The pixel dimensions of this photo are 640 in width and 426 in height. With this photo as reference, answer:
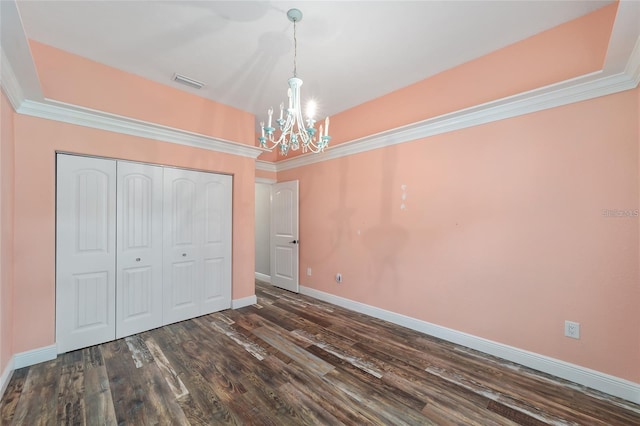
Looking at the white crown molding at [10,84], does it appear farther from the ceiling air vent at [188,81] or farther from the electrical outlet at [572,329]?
the electrical outlet at [572,329]

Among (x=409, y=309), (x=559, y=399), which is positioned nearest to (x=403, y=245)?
(x=409, y=309)

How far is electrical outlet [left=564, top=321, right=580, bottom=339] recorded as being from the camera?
2168mm

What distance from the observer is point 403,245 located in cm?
330

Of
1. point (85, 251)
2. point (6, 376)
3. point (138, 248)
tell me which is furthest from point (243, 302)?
point (6, 376)

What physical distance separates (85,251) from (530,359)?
4.60 m

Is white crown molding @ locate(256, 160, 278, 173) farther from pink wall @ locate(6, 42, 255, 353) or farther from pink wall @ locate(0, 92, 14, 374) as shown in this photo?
pink wall @ locate(0, 92, 14, 374)

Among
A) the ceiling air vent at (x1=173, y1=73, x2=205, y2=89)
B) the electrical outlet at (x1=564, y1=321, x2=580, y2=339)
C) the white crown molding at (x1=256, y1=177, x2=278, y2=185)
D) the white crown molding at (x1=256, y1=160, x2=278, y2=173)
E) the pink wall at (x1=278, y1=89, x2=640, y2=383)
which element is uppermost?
the ceiling air vent at (x1=173, y1=73, x2=205, y2=89)

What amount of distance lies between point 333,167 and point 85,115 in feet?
10.2

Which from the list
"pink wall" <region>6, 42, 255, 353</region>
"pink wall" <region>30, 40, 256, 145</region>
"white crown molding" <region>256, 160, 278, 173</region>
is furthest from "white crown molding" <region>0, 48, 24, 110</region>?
"white crown molding" <region>256, 160, 278, 173</region>

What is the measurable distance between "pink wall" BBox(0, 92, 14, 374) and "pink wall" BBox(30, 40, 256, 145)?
1.85ft

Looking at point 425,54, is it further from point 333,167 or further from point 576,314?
point 576,314

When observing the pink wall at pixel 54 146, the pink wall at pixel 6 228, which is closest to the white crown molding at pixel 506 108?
the pink wall at pixel 54 146

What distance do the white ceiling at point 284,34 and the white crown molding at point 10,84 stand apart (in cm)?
54

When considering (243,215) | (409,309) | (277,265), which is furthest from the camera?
(277,265)
